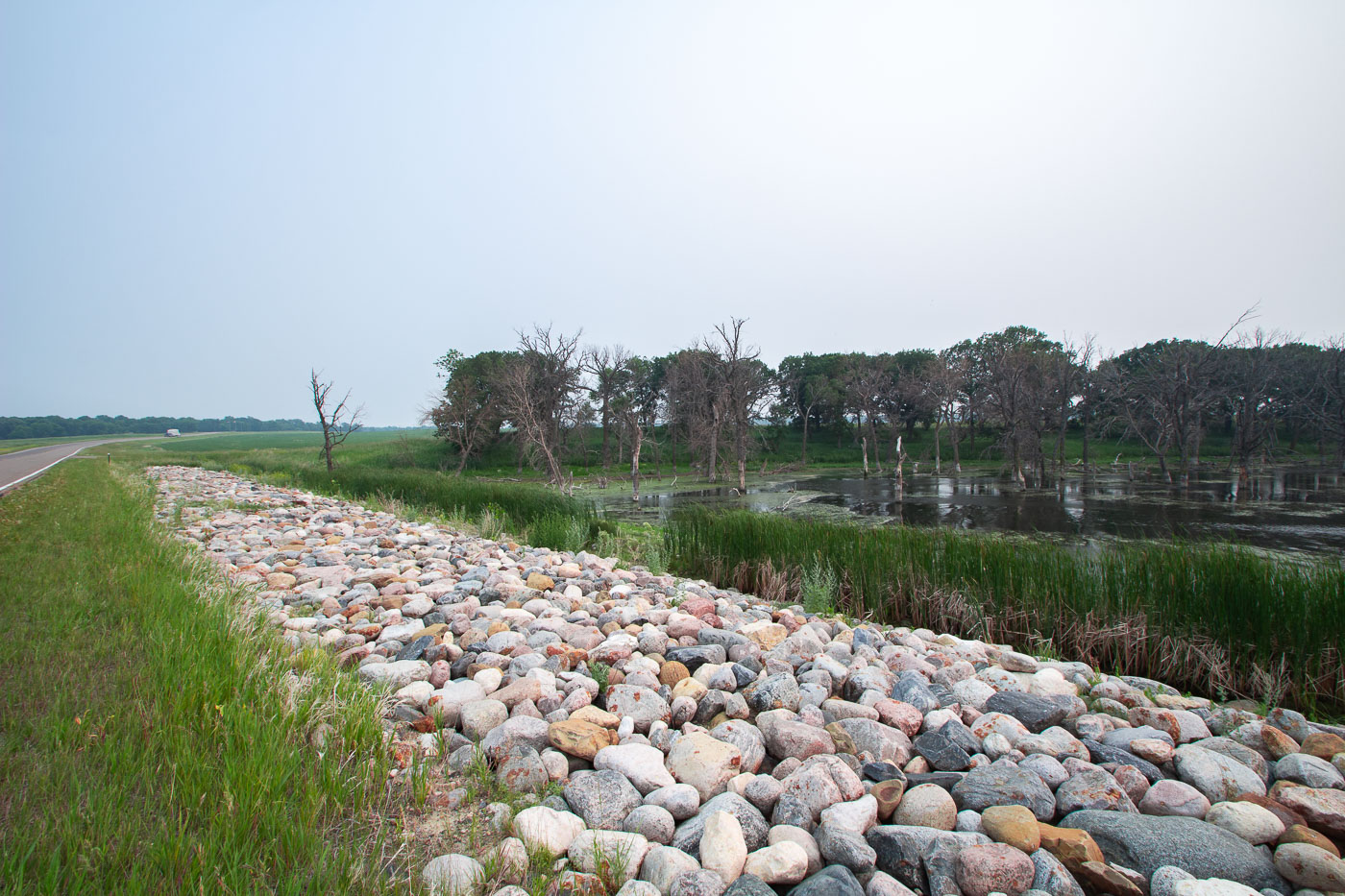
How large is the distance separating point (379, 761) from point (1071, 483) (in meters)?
34.5

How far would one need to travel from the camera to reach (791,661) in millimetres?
4113

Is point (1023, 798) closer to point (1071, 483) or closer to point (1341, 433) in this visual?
point (1071, 483)

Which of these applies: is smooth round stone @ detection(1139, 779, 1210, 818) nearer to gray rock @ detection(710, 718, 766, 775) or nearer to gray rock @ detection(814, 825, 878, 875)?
gray rock @ detection(814, 825, 878, 875)

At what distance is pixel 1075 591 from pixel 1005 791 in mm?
4579

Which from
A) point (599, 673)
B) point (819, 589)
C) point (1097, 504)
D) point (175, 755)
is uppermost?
point (175, 755)

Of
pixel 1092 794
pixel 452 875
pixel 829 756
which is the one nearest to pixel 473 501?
pixel 829 756

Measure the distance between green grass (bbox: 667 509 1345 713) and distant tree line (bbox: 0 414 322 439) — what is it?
364ft

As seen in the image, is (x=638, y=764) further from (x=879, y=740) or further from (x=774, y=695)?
(x=879, y=740)

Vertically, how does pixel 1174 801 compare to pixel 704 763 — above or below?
below

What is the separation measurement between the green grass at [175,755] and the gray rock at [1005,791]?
224cm

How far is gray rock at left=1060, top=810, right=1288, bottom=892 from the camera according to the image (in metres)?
2.11

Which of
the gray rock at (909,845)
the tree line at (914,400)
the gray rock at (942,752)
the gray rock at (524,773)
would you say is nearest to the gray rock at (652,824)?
the gray rock at (524,773)

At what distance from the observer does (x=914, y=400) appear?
44.5 metres

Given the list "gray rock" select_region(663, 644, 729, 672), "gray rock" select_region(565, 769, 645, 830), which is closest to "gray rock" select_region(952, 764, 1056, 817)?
"gray rock" select_region(565, 769, 645, 830)
